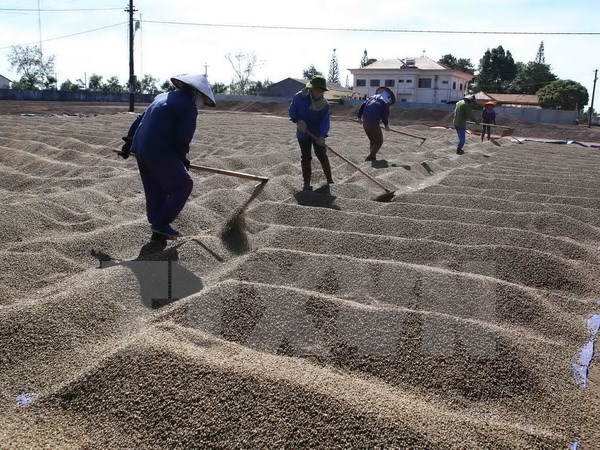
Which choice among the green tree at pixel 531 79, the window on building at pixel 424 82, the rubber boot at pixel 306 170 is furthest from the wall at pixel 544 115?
the rubber boot at pixel 306 170

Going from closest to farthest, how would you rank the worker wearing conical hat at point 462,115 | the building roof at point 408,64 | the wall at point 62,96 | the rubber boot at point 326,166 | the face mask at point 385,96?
the rubber boot at point 326,166
the face mask at point 385,96
the worker wearing conical hat at point 462,115
the wall at point 62,96
the building roof at point 408,64

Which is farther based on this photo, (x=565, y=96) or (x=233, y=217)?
(x=565, y=96)

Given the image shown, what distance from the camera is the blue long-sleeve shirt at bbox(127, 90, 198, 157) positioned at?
3959 mm

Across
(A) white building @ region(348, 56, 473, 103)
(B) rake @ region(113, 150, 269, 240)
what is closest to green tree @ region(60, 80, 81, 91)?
(A) white building @ region(348, 56, 473, 103)

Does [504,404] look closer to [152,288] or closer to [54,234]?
[152,288]

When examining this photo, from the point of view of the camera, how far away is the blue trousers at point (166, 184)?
4.01 metres

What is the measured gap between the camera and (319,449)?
6.61 ft

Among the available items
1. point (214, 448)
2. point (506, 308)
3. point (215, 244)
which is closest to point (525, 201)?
point (506, 308)

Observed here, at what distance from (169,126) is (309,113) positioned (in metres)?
2.58

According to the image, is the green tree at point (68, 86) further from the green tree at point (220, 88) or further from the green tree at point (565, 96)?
the green tree at point (565, 96)

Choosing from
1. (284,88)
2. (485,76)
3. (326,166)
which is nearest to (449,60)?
(485,76)

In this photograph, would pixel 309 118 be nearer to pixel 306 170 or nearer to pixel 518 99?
pixel 306 170

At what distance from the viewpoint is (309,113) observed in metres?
6.28

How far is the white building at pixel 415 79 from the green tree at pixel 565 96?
6949 millimetres
